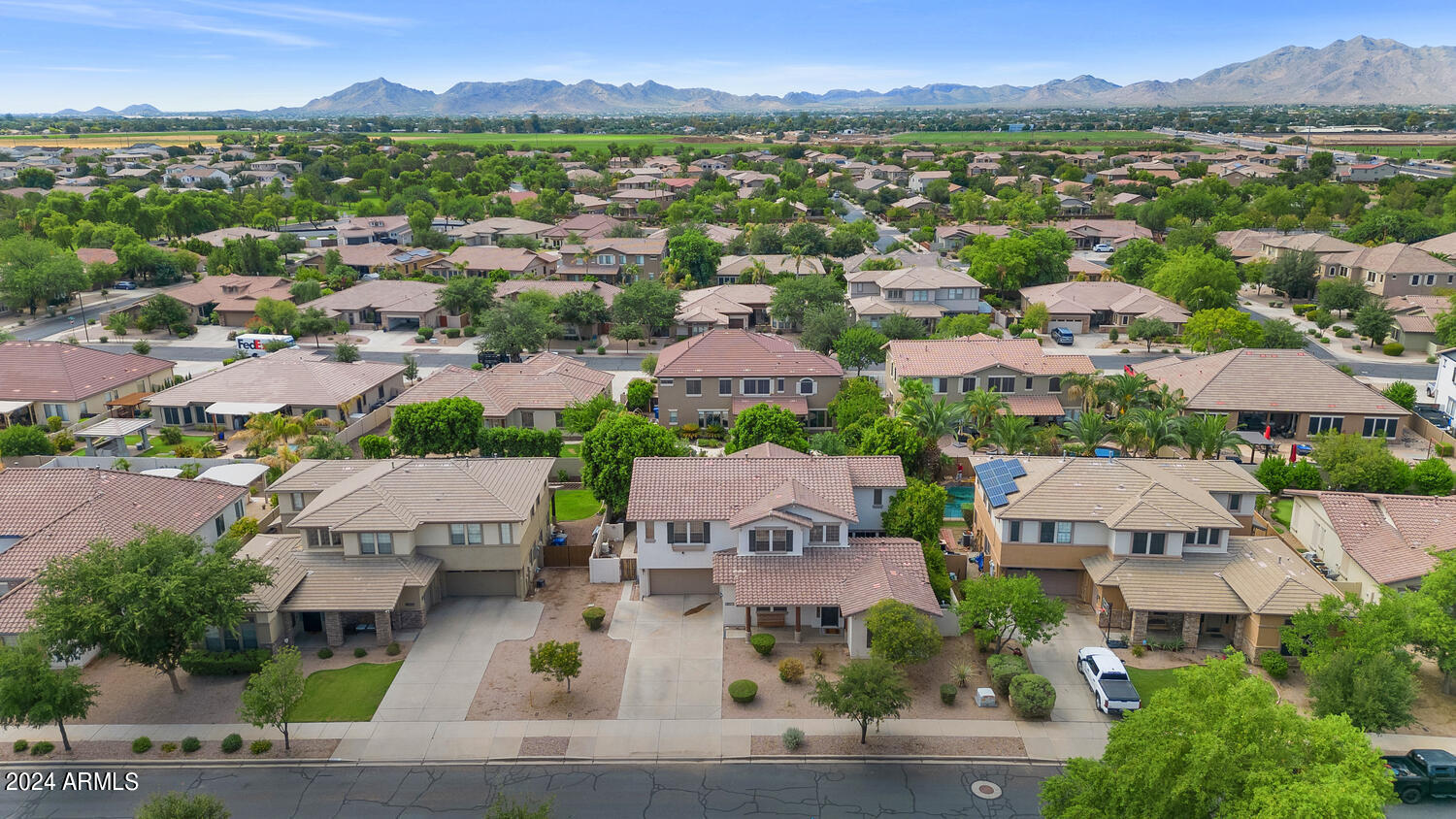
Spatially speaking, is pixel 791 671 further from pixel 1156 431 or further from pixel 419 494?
pixel 1156 431

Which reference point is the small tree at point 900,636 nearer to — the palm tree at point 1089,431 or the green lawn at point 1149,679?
the green lawn at point 1149,679

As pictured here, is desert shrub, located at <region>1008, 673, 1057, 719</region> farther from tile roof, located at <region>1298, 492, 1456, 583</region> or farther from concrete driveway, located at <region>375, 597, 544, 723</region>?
concrete driveway, located at <region>375, 597, 544, 723</region>

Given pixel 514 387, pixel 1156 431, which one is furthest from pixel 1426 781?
pixel 514 387

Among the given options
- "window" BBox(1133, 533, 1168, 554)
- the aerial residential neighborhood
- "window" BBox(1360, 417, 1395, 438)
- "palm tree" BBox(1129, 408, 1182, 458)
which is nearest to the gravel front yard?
the aerial residential neighborhood

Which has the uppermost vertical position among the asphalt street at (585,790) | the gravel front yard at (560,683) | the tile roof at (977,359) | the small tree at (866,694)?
the tile roof at (977,359)

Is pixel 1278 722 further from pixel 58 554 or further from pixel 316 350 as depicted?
pixel 316 350

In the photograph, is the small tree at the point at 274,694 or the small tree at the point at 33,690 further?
the small tree at the point at 274,694

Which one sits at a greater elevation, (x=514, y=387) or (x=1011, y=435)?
(x=514, y=387)

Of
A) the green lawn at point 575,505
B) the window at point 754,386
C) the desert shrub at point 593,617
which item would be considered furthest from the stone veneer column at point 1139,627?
the window at point 754,386
